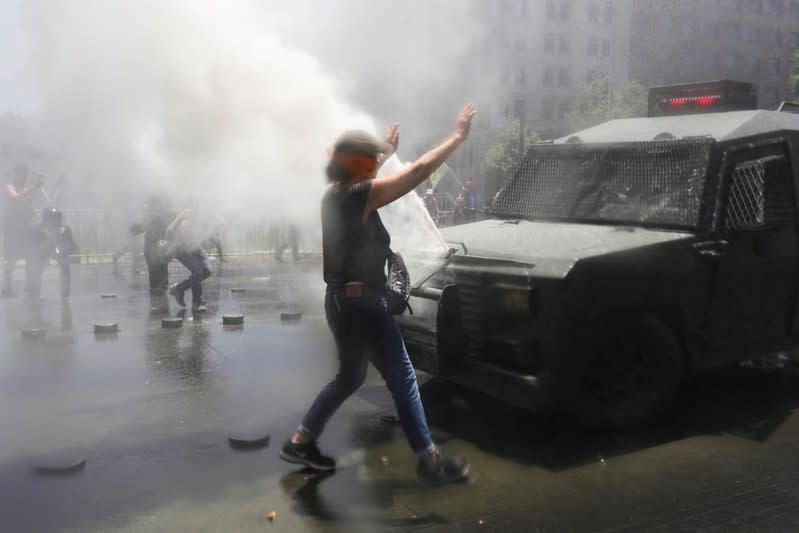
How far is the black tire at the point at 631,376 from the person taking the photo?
14.3 feet

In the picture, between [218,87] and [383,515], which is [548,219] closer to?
[383,515]

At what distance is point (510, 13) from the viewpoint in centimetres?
2255

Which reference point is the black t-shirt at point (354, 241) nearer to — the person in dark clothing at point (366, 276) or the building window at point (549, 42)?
the person in dark clothing at point (366, 276)

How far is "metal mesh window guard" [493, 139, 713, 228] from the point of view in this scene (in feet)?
15.7

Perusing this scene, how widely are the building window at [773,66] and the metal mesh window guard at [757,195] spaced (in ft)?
103

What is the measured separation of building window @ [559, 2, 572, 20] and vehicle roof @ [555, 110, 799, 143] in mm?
15008

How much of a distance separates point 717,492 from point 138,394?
12.6 ft

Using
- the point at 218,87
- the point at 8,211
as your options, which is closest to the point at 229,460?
the point at 218,87

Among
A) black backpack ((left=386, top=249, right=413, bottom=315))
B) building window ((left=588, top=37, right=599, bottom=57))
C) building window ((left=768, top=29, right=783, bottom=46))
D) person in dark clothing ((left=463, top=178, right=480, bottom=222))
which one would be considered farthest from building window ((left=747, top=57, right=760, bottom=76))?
black backpack ((left=386, top=249, right=413, bottom=315))

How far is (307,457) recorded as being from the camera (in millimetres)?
3916

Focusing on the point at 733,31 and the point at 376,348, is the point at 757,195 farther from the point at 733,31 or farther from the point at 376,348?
the point at 733,31

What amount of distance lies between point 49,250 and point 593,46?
28165 millimetres

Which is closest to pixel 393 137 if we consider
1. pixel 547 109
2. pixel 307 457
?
pixel 307 457

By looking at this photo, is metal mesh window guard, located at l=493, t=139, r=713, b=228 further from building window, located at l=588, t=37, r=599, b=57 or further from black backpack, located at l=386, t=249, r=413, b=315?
building window, located at l=588, t=37, r=599, b=57
